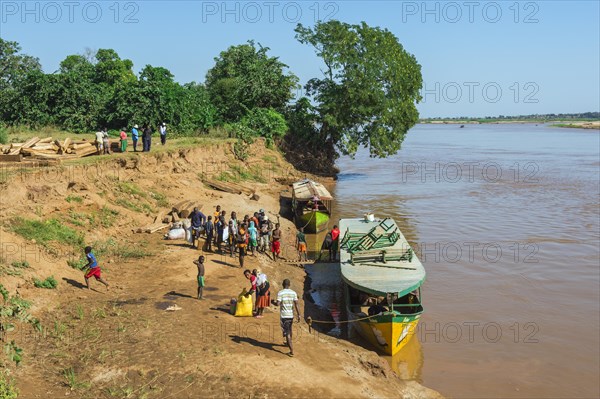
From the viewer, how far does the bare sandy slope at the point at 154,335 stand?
10.1 meters

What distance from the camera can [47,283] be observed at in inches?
540

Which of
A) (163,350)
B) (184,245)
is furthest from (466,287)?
(163,350)

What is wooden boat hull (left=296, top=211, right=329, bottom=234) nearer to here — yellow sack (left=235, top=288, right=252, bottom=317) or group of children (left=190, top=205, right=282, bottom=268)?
group of children (left=190, top=205, right=282, bottom=268)

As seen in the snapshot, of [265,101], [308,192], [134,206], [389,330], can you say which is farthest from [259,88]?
[389,330]

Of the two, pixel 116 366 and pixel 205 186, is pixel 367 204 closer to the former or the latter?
pixel 205 186

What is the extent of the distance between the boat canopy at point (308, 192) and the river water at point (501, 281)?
11.5 ft

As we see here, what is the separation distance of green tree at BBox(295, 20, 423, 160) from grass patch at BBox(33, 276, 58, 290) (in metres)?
31.1

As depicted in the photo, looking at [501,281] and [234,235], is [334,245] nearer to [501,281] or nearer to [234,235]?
[234,235]

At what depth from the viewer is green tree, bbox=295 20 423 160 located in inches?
1638

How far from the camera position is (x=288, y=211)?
31.7m

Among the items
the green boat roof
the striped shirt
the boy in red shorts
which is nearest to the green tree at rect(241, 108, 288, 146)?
the green boat roof

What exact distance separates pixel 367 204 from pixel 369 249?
2002cm

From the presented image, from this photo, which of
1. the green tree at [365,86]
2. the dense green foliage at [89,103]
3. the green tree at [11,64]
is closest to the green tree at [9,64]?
the green tree at [11,64]

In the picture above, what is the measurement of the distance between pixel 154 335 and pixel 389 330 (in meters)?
5.94
